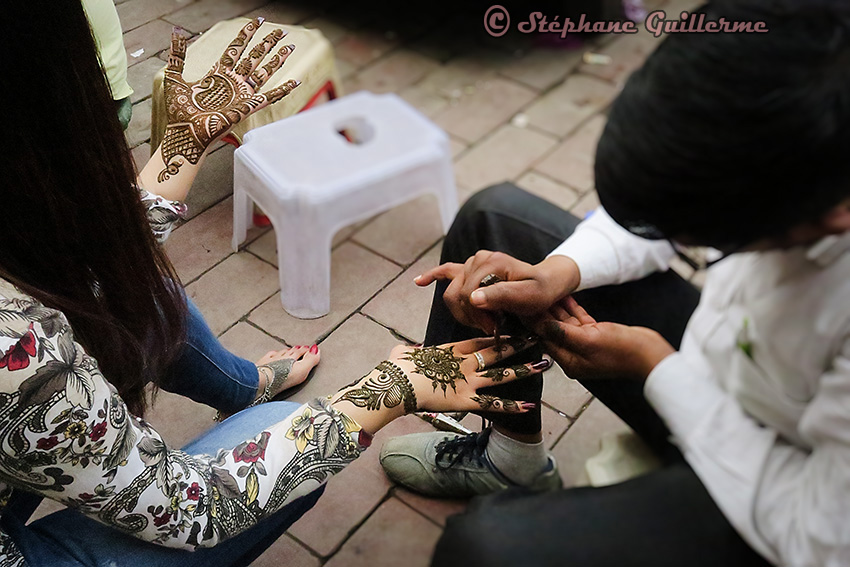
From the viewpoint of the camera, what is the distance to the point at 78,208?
2.45 feet

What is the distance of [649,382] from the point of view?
0.65 meters

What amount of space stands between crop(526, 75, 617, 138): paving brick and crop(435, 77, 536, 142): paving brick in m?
0.06

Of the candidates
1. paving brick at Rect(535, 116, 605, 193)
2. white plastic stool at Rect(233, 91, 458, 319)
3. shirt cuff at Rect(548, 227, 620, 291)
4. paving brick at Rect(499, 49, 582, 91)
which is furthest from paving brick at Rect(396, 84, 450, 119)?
shirt cuff at Rect(548, 227, 620, 291)

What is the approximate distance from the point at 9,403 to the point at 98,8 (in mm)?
387

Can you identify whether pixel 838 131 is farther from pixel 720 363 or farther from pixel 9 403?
pixel 9 403

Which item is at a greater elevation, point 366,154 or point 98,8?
point 98,8

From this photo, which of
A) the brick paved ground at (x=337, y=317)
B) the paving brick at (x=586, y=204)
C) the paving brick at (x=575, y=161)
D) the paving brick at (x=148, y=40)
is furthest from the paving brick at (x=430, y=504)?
the paving brick at (x=575, y=161)

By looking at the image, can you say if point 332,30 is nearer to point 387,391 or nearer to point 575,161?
point 575,161

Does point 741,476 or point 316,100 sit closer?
point 741,476

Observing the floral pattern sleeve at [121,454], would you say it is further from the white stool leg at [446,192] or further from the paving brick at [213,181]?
the white stool leg at [446,192]

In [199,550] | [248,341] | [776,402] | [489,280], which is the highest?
[776,402]

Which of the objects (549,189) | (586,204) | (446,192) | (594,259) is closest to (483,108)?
(549,189)

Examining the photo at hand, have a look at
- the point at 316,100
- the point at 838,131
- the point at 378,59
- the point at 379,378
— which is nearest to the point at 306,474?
the point at 379,378

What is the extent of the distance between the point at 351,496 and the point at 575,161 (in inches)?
60.4
